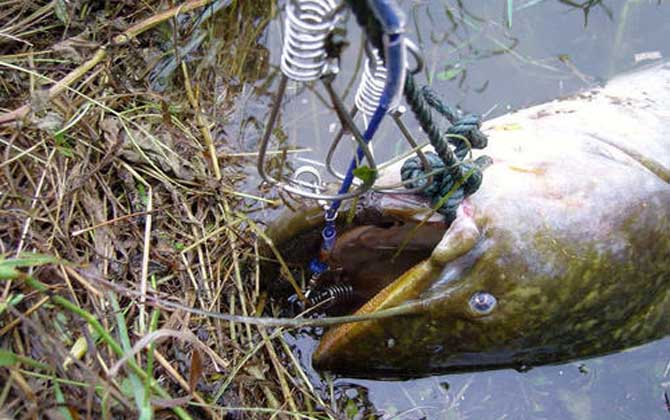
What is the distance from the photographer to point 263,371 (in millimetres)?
3109

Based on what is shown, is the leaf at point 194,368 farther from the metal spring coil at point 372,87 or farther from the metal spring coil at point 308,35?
the metal spring coil at point 308,35

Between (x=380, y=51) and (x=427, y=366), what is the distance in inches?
56.2

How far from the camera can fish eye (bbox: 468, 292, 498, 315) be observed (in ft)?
8.53

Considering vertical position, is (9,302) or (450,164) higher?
(450,164)

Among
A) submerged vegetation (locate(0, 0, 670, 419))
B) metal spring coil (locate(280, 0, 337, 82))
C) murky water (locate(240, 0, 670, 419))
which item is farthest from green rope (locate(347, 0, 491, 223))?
murky water (locate(240, 0, 670, 419))

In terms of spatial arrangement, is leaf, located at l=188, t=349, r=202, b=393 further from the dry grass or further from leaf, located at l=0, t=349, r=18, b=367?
leaf, located at l=0, t=349, r=18, b=367

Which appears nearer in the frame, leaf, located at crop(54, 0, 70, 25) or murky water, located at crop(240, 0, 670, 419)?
murky water, located at crop(240, 0, 670, 419)

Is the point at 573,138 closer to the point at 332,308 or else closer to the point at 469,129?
the point at 469,129

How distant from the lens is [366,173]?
2.29 meters

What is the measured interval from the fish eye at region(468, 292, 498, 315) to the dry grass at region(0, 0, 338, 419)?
775 millimetres

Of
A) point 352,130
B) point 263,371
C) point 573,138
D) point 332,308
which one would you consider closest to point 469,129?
point 573,138

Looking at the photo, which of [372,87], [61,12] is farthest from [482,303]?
[61,12]

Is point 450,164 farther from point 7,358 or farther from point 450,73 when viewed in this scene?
point 450,73

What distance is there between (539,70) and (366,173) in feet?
6.88
